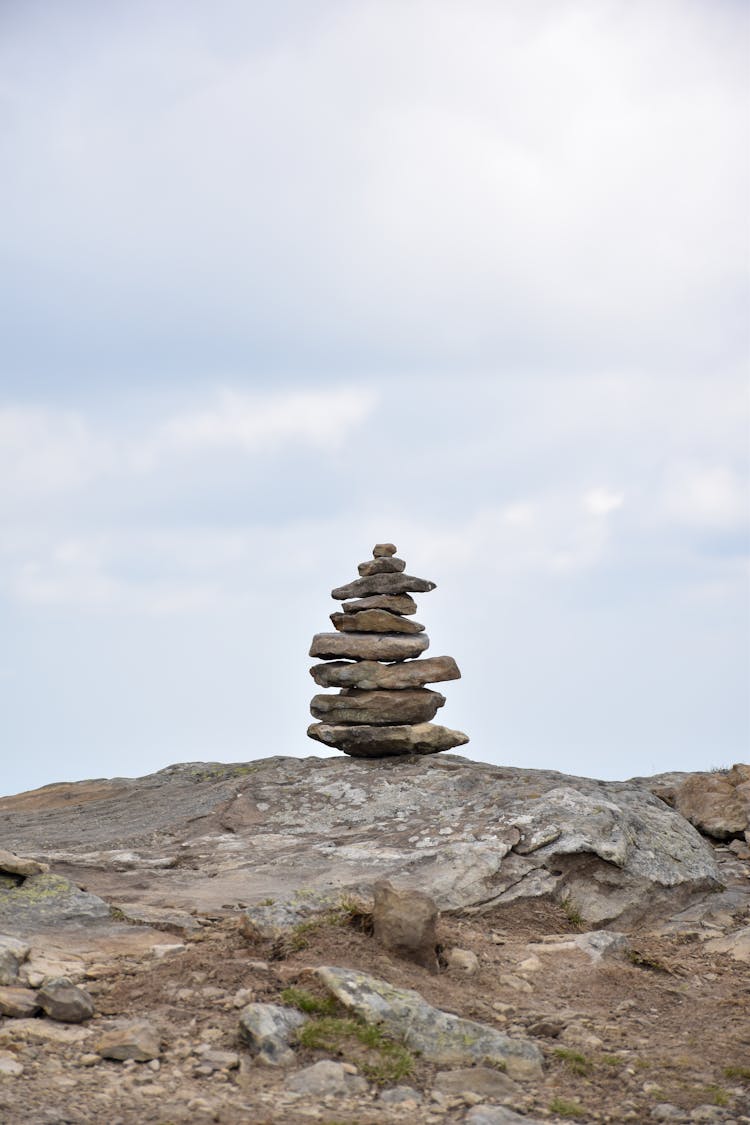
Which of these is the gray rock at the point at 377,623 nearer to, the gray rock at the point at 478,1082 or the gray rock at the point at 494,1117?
the gray rock at the point at 478,1082

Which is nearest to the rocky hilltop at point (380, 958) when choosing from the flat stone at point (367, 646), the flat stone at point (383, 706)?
the flat stone at point (383, 706)

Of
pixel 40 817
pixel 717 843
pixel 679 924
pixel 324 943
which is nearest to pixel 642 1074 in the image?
pixel 324 943

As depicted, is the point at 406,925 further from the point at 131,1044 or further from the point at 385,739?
the point at 385,739

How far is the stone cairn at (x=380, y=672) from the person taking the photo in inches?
746

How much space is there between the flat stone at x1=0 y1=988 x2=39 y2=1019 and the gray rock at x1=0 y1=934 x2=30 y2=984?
0.32 meters

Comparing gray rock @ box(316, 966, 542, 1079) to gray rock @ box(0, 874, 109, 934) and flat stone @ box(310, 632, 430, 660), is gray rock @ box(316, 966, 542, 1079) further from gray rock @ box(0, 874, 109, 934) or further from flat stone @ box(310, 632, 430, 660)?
flat stone @ box(310, 632, 430, 660)

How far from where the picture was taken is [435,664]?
19.2 metres

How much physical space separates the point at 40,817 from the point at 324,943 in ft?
33.0

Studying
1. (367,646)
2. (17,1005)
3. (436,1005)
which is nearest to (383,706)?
(367,646)

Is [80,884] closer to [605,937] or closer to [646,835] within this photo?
[605,937]

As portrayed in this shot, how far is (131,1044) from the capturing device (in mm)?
8195

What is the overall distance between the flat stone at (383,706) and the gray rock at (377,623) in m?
1.03

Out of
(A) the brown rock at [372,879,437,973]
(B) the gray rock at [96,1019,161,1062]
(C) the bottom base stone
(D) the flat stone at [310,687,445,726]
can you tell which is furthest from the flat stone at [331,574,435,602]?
(B) the gray rock at [96,1019,161,1062]

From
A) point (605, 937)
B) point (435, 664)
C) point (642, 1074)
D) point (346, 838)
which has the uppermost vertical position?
point (435, 664)
